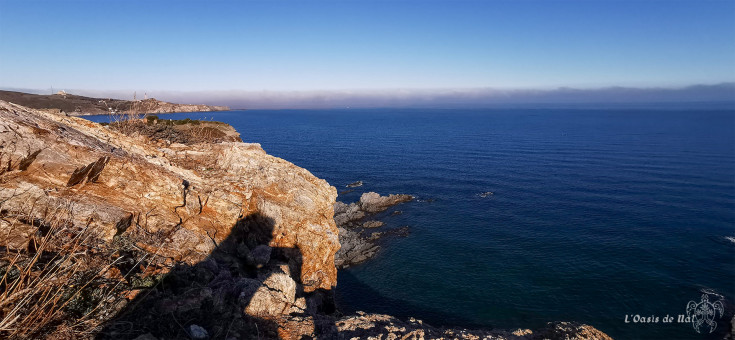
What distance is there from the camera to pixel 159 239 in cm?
1415

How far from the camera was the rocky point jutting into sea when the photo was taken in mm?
9164

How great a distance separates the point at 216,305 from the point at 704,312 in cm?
4013

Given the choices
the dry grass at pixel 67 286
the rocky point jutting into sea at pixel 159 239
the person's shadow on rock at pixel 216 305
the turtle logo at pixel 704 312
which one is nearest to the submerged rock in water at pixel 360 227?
the rocky point jutting into sea at pixel 159 239

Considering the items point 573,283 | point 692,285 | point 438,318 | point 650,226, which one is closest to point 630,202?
point 650,226

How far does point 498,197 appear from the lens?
2296 inches

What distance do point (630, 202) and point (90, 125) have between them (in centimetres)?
6839

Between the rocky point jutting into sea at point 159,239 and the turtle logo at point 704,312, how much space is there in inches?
743

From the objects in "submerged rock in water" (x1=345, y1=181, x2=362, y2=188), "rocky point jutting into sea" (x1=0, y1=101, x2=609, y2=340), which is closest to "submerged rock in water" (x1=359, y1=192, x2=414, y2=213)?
"submerged rock in water" (x1=345, y1=181, x2=362, y2=188)

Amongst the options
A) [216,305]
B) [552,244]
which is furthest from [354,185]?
[216,305]

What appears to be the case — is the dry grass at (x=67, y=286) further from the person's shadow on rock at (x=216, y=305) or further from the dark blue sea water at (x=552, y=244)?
the dark blue sea water at (x=552, y=244)

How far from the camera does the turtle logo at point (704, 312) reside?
2836cm

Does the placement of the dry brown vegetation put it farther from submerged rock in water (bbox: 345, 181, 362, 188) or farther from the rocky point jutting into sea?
submerged rock in water (bbox: 345, 181, 362, 188)

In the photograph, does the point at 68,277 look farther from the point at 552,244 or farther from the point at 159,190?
the point at 552,244

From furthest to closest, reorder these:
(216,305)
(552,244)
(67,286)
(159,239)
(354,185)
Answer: (354,185), (552,244), (159,239), (216,305), (67,286)
